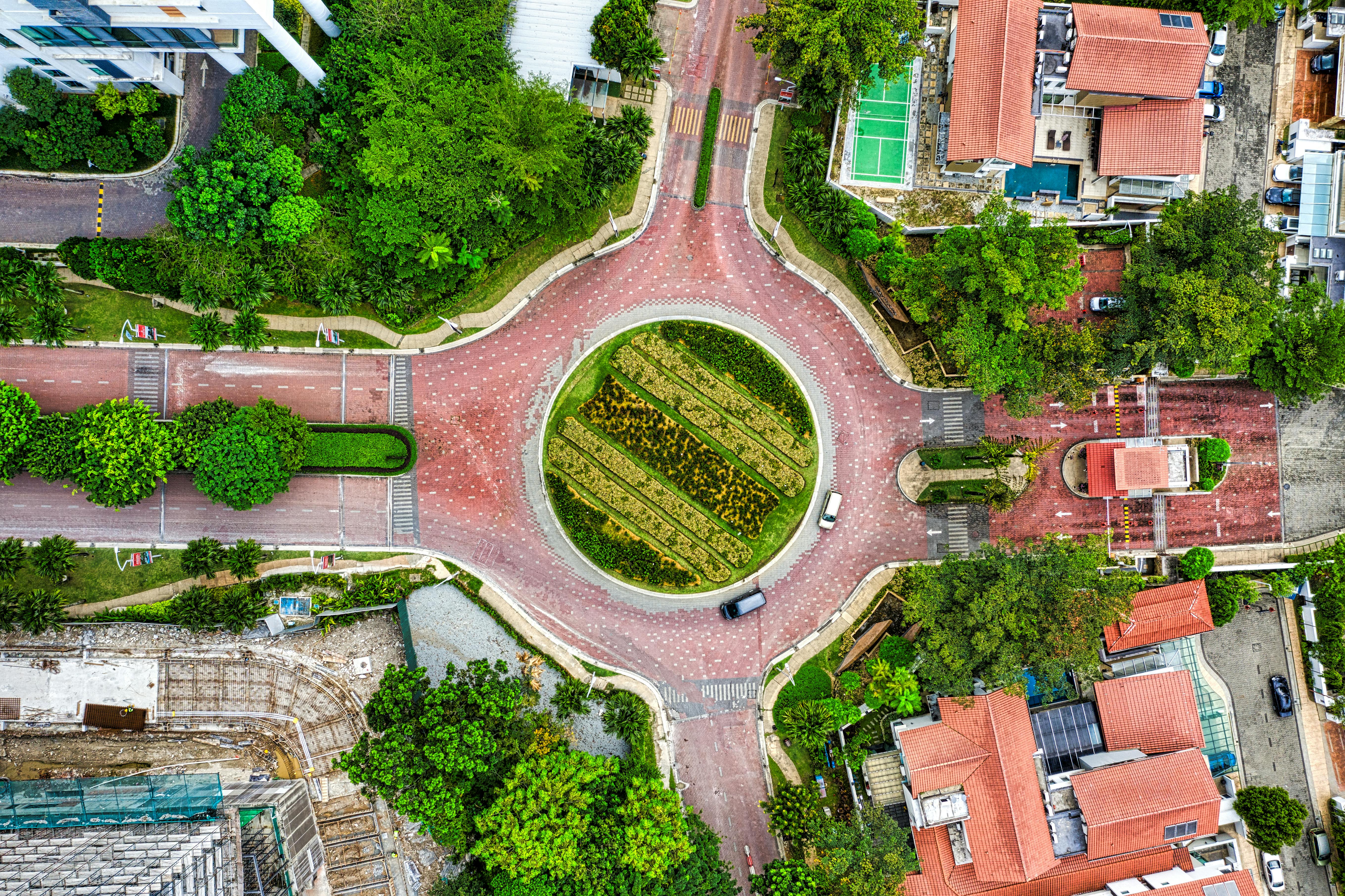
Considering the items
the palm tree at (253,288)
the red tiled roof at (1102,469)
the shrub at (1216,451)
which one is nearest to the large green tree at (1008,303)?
the red tiled roof at (1102,469)

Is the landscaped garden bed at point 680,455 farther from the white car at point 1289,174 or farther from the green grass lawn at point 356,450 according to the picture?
the white car at point 1289,174

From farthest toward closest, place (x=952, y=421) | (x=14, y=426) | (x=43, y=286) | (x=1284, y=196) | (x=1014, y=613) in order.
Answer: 1. (x=952, y=421)
2. (x=1284, y=196)
3. (x=43, y=286)
4. (x=14, y=426)
5. (x=1014, y=613)

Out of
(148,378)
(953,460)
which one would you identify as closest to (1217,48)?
(953,460)

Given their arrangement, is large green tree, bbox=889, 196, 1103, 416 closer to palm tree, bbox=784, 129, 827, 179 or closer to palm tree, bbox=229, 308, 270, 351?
palm tree, bbox=784, 129, 827, 179

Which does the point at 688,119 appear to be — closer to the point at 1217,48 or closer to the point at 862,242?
the point at 862,242

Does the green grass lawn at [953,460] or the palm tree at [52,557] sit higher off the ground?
the green grass lawn at [953,460]

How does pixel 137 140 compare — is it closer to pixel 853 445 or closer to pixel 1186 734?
pixel 853 445
